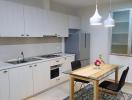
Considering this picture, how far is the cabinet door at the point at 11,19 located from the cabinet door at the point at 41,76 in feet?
3.05

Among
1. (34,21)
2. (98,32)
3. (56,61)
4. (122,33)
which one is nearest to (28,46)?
(34,21)

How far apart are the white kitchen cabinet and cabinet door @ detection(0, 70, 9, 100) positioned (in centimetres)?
174

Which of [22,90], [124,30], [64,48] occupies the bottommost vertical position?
[22,90]

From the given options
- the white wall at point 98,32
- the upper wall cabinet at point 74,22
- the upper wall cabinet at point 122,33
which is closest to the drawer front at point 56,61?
the upper wall cabinet at point 74,22

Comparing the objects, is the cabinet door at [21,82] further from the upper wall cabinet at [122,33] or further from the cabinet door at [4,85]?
the upper wall cabinet at [122,33]

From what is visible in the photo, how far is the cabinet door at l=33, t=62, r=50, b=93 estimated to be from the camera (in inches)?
140

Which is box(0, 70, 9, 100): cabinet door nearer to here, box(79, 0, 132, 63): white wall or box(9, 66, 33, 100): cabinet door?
box(9, 66, 33, 100): cabinet door

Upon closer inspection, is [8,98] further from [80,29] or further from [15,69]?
[80,29]

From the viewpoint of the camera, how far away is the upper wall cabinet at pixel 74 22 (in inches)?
197

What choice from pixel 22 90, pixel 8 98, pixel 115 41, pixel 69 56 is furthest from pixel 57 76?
pixel 115 41

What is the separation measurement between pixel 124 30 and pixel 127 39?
30 cm

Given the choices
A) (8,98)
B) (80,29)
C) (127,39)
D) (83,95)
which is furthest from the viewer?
(80,29)

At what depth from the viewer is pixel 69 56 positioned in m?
4.71

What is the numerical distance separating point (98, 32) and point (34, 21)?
2488 millimetres
